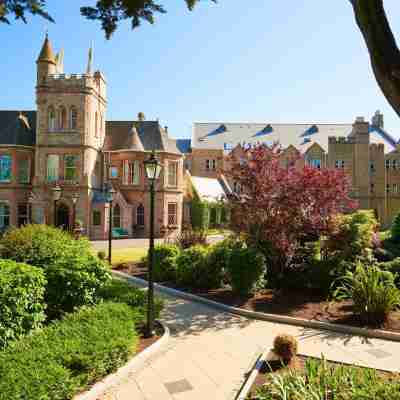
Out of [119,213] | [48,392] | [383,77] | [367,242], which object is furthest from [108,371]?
[119,213]

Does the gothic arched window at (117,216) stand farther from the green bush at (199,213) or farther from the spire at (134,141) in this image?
the green bush at (199,213)

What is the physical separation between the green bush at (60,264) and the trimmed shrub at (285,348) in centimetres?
433

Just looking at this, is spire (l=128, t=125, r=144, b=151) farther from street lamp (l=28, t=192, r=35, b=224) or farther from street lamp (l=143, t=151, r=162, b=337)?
street lamp (l=143, t=151, r=162, b=337)

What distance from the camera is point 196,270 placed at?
40.4 ft

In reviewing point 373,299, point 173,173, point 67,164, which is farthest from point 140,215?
point 373,299

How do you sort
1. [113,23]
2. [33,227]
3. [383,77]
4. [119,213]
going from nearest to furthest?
[383,77], [113,23], [33,227], [119,213]

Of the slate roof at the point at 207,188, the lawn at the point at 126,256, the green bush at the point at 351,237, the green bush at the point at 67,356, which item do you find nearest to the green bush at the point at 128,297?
the green bush at the point at 67,356

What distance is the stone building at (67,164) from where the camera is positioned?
29.7 metres

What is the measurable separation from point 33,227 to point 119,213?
22.3m

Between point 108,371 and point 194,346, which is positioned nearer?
point 108,371

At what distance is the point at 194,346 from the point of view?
716 centimetres

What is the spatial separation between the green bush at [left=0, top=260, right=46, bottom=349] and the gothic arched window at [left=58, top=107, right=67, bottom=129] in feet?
83.6

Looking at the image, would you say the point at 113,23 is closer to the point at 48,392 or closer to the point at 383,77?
the point at 383,77

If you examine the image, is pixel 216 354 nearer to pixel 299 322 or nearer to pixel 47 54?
pixel 299 322
